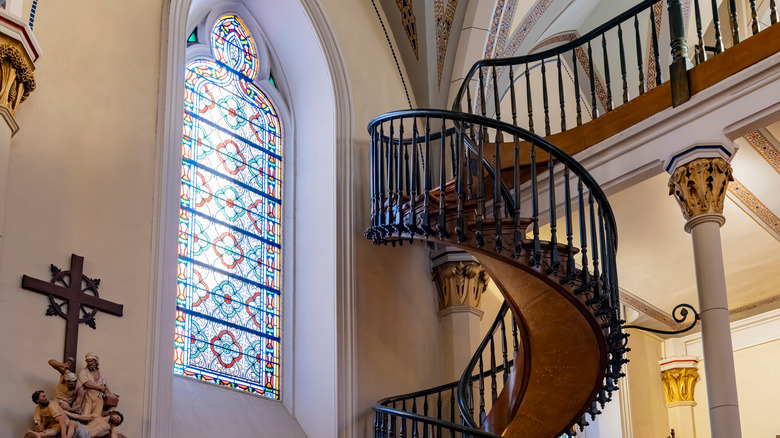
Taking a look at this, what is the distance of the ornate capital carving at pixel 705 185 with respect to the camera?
664 cm

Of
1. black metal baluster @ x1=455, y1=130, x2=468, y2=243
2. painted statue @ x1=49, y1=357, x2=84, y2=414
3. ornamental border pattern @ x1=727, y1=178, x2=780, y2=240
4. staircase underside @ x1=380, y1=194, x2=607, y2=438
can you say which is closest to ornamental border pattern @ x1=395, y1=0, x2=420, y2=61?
staircase underside @ x1=380, y1=194, x2=607, y2=438

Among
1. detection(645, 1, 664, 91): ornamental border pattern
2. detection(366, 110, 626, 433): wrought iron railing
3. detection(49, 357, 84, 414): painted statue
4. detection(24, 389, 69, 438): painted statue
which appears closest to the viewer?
detection(24, 389, 69, 438): painted statue

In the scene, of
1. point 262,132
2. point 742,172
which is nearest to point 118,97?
point 262,132

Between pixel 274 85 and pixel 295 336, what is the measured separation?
2.16 metres

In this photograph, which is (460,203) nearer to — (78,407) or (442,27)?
(78,407)

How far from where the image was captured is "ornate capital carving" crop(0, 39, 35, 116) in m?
5.22

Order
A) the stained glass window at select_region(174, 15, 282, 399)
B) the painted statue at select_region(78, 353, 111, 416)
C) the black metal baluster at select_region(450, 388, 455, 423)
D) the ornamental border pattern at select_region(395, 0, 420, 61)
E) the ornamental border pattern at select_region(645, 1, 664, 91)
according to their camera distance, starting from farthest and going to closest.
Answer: the ornamental border pattern at select_region(645, 1, 664, 91) → the ornamental border pattern at select_region(395, 0, 420, 61) → the black metal baluster at select_region(450, 388, 455, 423) → the stained glass window at select_region(174, 15, 282, 399) → the painted statue at select_region(78, 353, 111, 416)

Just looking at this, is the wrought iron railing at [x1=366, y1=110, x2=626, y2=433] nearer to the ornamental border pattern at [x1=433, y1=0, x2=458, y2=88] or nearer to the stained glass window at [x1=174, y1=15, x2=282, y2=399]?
the stained glass window at [x1=174, y1=15, x2=282, y2=399]

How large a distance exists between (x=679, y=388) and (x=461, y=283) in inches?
154

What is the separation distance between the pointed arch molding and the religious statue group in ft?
1.74

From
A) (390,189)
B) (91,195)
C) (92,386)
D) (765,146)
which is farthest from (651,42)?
(92,386)

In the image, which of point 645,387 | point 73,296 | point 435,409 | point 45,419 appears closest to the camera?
point 45,419

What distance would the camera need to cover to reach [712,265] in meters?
6.49

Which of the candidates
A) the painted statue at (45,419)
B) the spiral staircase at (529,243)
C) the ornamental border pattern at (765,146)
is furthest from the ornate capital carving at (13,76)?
the ornamental border pattern at (765,146)
